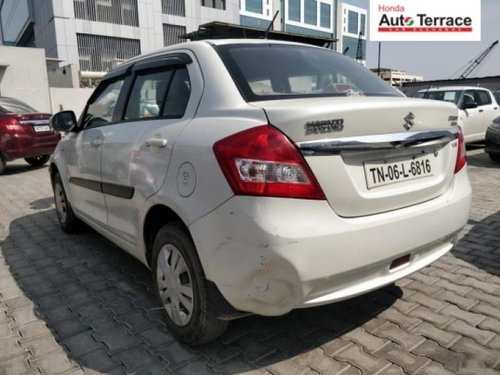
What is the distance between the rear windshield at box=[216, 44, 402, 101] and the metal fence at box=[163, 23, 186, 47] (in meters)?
42.6

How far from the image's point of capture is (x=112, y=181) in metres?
3.03

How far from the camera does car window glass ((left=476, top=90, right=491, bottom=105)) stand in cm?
1094

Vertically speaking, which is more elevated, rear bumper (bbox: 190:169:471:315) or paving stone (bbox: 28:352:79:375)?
rear bumper (bbox: 190:169:471:315)

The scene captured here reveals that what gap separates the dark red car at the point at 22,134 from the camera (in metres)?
8.66

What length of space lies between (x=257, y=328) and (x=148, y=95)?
1.69 metres

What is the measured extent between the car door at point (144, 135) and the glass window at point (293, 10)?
230 ft

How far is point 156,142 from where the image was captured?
97.3 inches

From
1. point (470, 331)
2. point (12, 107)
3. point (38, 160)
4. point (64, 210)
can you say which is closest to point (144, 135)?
point (470, 331)

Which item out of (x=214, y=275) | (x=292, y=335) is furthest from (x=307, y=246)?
(x=292, y=335)

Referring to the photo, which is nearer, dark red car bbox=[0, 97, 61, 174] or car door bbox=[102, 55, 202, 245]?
car door bbox=[102, 55, 202, 245]

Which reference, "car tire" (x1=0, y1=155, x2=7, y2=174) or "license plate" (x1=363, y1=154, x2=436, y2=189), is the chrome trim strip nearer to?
"license plate" (x1=363, y1=154, x2=436, y2=189)

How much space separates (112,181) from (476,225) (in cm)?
368

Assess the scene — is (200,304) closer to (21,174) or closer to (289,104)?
(289,104)

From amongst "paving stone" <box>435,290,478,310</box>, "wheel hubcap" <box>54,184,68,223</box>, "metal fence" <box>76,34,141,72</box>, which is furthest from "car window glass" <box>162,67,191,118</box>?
"metal fence" <box>76,34,141,72</box>
